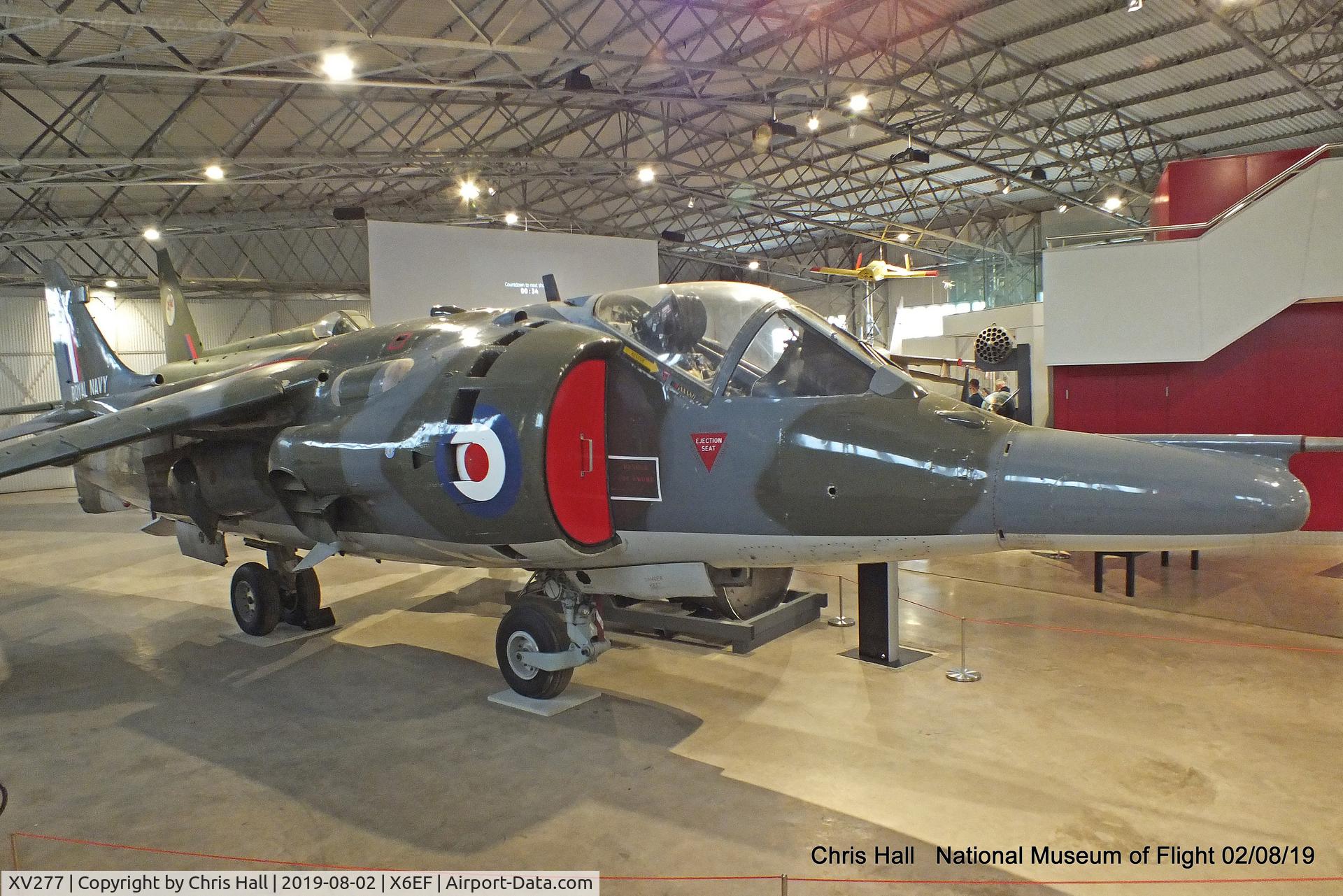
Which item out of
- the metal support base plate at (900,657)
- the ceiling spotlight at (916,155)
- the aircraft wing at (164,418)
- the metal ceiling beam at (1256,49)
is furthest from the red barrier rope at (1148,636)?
the ceiling spotlight at (916,155)

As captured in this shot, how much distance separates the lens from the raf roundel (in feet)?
16.6

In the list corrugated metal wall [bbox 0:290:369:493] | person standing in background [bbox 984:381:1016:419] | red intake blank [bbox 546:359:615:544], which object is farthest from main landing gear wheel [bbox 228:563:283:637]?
corrugated metal wall [bbox 0:290:369:493]

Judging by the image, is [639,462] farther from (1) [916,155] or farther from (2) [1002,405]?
(1) [916,155]

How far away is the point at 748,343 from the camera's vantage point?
196 inches

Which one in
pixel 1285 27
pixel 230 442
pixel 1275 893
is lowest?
pixel 1275 893

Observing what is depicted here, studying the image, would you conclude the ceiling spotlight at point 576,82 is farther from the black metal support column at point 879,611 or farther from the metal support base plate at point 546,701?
the metal support base plate at point 546,701

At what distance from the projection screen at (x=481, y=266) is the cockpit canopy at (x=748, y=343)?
832cm

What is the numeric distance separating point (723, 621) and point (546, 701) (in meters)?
1.67

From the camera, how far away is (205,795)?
4.68m

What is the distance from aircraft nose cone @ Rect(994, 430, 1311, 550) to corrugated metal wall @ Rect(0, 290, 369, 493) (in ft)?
83.3

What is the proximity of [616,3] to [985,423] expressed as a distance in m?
11.6

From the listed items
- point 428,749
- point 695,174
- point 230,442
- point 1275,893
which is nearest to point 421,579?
point 230,442

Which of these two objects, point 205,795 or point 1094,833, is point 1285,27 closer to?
point 1094,833

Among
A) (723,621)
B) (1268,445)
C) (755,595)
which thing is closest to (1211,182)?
(755,595)
